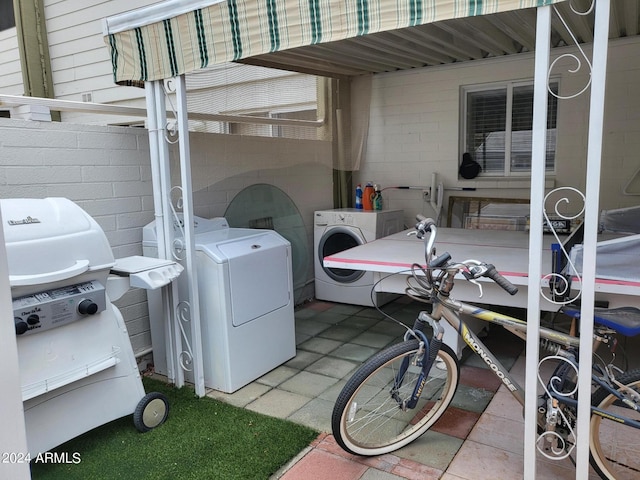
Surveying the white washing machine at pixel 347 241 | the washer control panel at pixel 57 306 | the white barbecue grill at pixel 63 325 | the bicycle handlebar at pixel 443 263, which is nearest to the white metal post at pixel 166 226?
the white barbecue grill at pixel 63 325

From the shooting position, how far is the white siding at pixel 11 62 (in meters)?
5.98

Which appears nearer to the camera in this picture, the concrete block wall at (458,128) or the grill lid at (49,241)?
the grill lid at (49,241)

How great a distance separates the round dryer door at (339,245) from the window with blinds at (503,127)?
58.4 inches

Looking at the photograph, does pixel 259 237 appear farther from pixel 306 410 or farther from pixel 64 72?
pixel 64 72

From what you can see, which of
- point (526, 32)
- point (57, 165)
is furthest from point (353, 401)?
point (526, 32)

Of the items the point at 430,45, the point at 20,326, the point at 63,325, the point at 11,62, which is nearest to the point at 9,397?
the point at 20,326

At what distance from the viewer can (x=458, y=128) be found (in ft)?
16.0

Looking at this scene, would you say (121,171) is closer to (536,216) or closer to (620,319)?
(536,216)

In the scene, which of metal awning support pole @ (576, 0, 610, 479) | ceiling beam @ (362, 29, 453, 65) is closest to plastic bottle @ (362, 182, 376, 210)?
ceiling beam @ (362, 29, 453, 65)

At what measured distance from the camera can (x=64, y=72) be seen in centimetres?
586

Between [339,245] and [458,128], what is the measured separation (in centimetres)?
167

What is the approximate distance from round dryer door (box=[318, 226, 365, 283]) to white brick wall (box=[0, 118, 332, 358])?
630 millimetres

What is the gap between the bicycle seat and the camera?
183 centimetres

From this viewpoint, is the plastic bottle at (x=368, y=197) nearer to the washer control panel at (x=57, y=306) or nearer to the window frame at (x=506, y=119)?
the window frame at (x=506, y=119)
